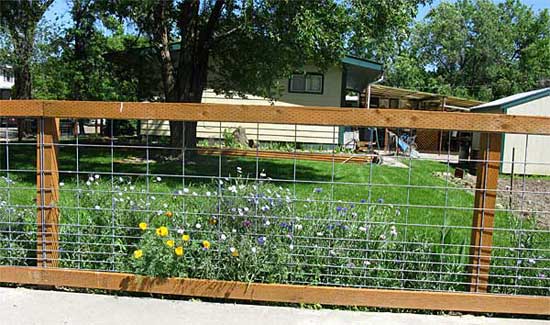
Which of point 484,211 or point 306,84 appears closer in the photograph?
point 484,211

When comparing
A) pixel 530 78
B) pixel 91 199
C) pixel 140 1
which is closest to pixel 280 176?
pixel 140 1

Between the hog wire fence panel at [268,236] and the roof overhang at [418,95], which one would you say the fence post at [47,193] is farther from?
the roof overhang at [418,95]

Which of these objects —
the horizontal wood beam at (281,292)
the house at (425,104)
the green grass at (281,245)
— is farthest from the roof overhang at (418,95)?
the horizontal wood beam at (281,292)

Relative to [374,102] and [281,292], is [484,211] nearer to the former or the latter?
[281,292]

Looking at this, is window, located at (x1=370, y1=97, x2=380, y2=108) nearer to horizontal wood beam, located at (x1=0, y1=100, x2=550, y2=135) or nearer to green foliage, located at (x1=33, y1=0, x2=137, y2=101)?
green foliage, located at (x1=33, y1=0, x2=137, y2=101)

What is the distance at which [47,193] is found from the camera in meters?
3.49

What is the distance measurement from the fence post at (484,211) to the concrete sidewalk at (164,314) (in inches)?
11.6

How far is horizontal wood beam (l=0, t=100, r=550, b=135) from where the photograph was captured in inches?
123

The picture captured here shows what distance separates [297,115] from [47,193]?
74.8 inches

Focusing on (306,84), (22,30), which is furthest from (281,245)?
(22,30)

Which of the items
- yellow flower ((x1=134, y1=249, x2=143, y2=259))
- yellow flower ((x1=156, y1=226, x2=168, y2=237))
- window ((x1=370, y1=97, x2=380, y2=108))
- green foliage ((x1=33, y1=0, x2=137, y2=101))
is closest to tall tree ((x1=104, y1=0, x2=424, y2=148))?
green foliage ((x1=33, y1=0, x2=137, y2=101))

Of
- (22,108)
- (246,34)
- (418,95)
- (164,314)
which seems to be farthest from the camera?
(418,95)

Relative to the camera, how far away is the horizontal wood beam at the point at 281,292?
10.5 ft

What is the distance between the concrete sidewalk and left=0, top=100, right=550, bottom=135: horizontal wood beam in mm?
1264
